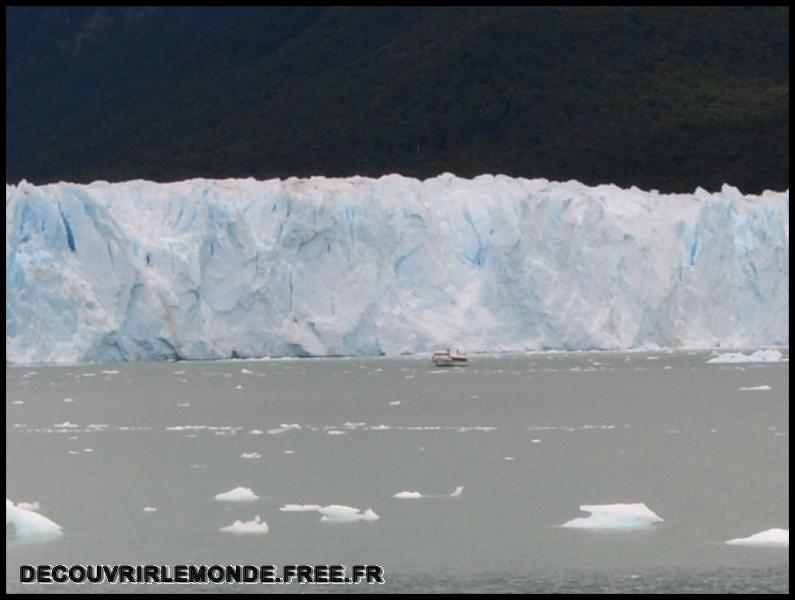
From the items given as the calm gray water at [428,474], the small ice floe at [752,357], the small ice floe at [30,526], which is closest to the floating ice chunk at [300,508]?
the calm gray water at [428,474]

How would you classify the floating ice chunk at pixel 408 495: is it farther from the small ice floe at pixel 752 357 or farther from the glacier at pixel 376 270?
the small ice floe at pixel 752 357

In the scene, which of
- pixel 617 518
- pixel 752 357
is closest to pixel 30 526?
pixel 617 518

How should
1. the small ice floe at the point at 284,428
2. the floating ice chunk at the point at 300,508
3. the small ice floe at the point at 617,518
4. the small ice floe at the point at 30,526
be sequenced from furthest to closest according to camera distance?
the small ice floe at the point at 284,428
the floating ice chunk at the point at 300,508
the small ice floe at the point at 617,518
the small ice floe at the point at 30,526

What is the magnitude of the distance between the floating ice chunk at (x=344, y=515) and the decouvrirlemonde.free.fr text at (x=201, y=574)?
69.8 inches

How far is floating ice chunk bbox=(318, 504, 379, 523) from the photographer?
12898 mm

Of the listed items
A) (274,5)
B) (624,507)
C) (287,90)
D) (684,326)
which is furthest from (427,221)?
(274,5)

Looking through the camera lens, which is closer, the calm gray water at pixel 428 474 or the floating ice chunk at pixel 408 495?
the calm gray water at pixel 428 474

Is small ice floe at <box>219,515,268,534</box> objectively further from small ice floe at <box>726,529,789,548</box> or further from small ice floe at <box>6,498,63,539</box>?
small ice floe at <box>726,529,789,548</box>

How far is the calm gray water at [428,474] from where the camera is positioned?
11.3 meters

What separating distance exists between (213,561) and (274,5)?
6271cm

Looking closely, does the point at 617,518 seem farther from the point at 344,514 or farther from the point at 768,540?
the point at 344,514

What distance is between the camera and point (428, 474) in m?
15.6

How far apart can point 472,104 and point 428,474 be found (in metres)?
42.7

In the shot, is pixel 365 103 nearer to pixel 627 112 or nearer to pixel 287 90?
pixel 287 90
